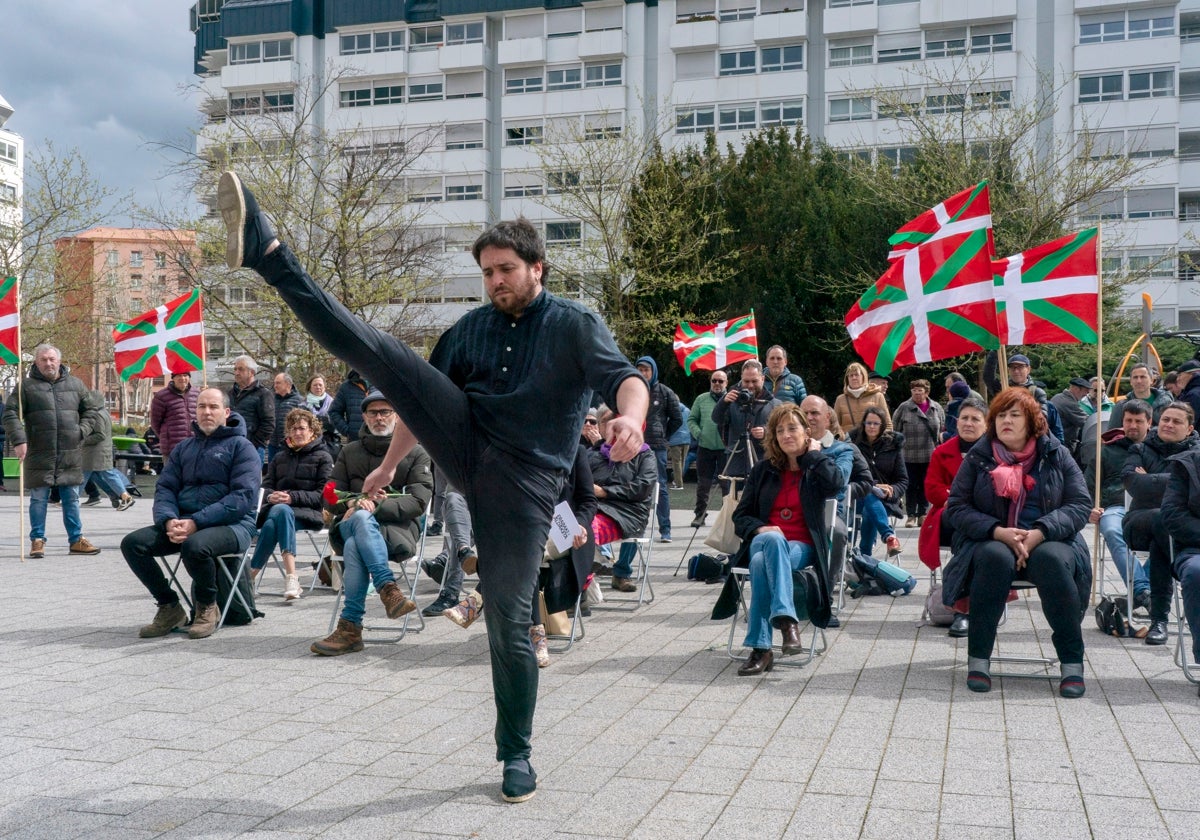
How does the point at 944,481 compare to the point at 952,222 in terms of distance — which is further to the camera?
the point at 952,222

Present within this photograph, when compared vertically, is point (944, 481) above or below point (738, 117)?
below

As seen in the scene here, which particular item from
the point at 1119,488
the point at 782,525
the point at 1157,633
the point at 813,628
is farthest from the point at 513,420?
the point at 1119,488

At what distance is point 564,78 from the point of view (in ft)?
181

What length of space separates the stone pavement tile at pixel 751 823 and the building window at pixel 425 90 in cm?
5633

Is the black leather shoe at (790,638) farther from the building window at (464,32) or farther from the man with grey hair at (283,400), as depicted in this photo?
the building window at (464,32)

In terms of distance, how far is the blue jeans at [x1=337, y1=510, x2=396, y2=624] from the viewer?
7.82 metres

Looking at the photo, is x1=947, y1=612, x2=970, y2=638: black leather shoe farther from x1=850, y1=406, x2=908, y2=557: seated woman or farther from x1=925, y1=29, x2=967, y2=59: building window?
x1=925, y1=29, x2=967, y2=59: building window

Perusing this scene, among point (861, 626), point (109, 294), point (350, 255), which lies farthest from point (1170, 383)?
point (109, 294)

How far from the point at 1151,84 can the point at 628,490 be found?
45.3 meters

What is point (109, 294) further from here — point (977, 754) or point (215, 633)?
point (977, 754)

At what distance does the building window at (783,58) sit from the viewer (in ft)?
170

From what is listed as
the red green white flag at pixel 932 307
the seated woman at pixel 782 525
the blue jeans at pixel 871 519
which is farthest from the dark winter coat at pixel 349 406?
the seated woman at pixel 782 525

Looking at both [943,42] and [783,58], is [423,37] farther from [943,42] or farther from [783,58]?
[943,42]

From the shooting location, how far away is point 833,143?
50625 mm
